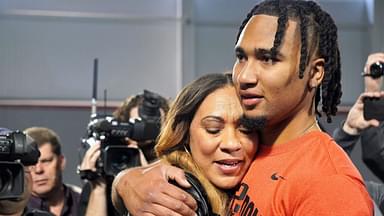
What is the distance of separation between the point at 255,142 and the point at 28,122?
10.0ft

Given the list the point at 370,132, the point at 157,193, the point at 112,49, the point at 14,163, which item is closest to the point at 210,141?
the point at 157,193

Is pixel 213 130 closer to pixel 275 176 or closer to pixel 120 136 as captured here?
pixel 275 176

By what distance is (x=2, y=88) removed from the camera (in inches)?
163

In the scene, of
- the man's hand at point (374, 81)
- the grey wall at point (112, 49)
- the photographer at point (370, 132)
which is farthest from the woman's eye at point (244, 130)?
the grey wall at point (112, 49)

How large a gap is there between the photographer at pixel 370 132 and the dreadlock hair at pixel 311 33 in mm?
736

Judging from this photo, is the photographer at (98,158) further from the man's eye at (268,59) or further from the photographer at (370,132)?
the man's eye at (268,59)

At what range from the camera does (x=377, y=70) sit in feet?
6.27

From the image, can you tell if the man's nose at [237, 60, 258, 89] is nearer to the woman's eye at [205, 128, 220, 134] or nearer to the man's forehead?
the man's forehead

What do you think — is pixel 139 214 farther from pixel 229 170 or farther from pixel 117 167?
pixel 117 167

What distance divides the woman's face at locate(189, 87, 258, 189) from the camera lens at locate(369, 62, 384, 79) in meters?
0.81

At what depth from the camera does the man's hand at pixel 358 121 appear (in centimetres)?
184

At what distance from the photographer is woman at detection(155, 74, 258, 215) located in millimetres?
1166

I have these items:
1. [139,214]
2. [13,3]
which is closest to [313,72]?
[139,214]

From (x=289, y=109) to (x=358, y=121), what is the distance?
874mm
